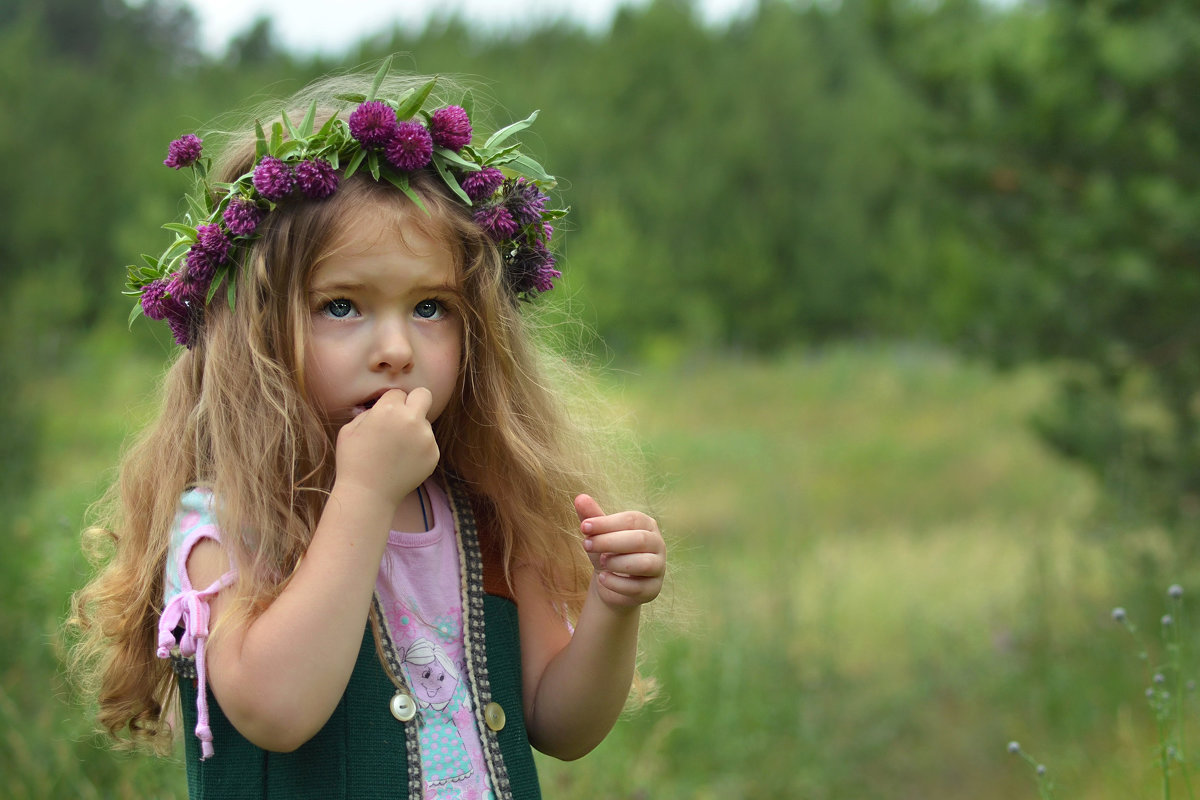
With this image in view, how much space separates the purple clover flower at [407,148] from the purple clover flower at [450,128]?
0.06m

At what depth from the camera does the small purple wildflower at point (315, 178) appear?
1.61m

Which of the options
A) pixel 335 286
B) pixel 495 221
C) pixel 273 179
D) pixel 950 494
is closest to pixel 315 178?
pixel 273 179

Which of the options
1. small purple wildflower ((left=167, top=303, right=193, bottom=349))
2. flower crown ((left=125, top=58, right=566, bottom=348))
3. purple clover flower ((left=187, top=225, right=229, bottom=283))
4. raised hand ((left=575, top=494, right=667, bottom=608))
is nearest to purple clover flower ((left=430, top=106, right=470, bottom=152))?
flower crown ((left=125, top=58, right=566, bottom=348))

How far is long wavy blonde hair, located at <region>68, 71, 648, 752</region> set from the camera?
1.58m

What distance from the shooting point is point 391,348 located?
155 centimetres

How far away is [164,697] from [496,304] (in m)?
0.75

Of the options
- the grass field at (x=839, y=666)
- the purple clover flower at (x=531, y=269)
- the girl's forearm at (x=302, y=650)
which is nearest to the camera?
the girl's forearm at (x=302, y=650)

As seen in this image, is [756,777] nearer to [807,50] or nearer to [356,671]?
[356,671]

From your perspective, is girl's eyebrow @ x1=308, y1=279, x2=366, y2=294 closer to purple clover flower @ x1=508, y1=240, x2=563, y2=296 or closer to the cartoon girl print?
purple clover flower @ x1=508, y1=240, x2=563, y2=296

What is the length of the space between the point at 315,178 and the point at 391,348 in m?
0.27

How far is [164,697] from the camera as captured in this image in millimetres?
1736

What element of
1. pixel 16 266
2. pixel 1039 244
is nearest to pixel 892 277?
pixel 16 266

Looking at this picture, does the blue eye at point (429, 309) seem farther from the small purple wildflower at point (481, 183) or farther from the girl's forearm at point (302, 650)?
the girl's forearm at point (302, 650)

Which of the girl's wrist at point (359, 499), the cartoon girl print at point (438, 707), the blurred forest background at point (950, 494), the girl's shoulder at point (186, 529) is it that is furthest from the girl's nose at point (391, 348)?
the blurred forest background at point (950, 494)
